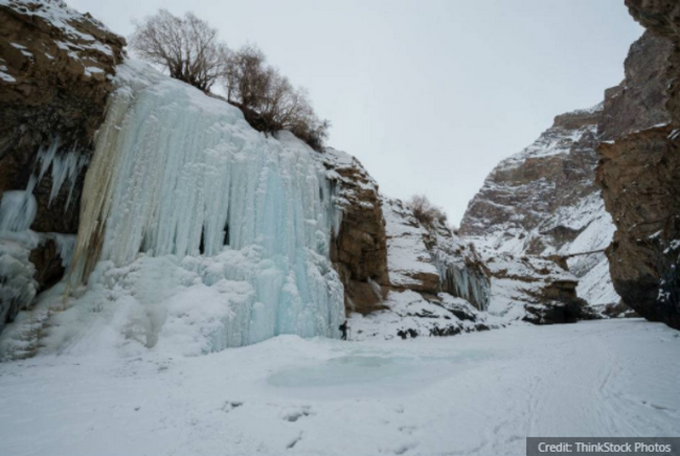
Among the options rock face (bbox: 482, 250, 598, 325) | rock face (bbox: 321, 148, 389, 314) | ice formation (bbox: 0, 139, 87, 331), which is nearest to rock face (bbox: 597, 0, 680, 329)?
rock face (bbox: 482, 250, 598, 325)

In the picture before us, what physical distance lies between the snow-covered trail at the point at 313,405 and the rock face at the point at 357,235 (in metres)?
7.07

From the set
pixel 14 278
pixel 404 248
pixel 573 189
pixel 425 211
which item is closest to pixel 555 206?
pixel 573 189

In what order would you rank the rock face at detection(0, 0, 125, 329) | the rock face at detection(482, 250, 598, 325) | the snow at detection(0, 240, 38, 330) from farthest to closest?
the rock face at detection(482, 250, 598, 325), the rock face at detection(0, 0, 125, 329), the snow at detection(0, 240, 38, 330)

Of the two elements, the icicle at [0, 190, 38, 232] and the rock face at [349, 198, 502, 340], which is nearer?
the icicle at [0, 190, 38, 232]

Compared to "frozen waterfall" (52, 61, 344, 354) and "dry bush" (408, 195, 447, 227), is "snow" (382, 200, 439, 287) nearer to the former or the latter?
"dry bush" (408, 195, 447, 227)

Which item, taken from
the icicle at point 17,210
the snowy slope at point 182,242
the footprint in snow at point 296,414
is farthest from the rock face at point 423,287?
the icicle at point 17,210

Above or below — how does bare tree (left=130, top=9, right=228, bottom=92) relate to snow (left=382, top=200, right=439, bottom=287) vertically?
above

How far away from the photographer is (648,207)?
12141mm

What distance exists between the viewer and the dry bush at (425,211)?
66.6 feet

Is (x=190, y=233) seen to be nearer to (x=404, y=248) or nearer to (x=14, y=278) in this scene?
(x=14, y=278)

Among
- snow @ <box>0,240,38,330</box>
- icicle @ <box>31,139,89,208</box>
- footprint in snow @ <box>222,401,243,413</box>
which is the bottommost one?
footprint in snow @ <box>222,401,243,413</box>

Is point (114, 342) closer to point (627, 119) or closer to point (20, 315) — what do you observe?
point (20, 315)

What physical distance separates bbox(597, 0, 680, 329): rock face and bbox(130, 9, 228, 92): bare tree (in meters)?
13.0

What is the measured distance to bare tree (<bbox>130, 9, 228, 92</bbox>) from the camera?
11070mm
